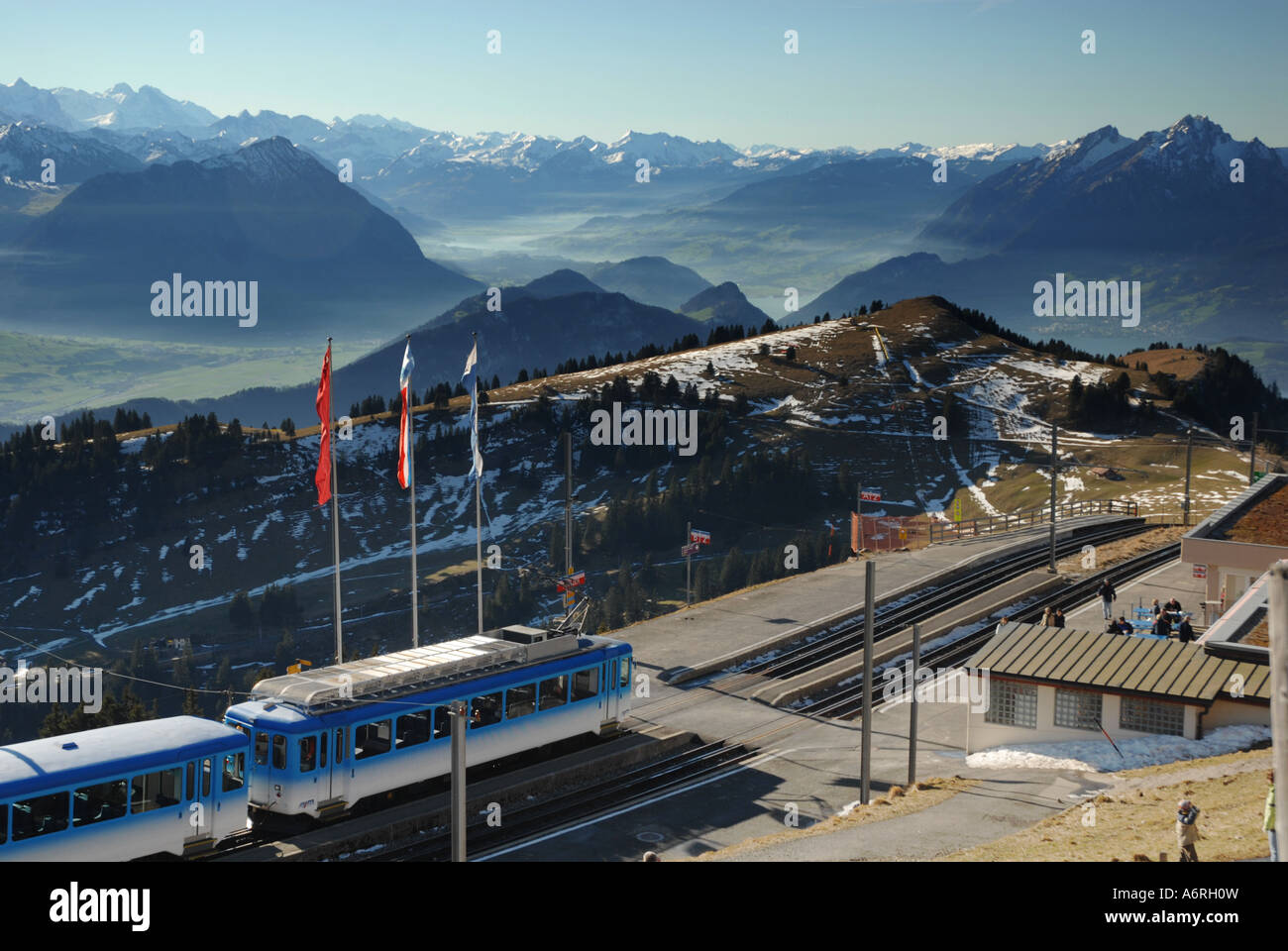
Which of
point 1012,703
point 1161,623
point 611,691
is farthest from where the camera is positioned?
point 1161,623

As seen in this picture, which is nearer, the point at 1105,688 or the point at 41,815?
the point at 41,815

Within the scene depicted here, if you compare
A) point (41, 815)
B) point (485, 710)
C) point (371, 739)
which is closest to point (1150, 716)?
point (485, 710)

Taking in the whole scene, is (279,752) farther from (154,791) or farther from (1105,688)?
(1105,688)

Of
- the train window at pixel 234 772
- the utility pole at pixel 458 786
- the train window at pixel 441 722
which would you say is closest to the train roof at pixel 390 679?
the train window at pixel 441 722

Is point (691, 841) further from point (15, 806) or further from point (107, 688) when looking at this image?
point (107, 688)

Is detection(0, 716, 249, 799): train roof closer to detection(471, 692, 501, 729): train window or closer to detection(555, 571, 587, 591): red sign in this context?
detection(471, 692, 501, 729): train window

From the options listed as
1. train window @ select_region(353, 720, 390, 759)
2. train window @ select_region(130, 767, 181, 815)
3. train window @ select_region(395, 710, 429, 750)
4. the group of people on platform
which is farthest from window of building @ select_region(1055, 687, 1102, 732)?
train window @ select_region(130, 767, 181, 815)

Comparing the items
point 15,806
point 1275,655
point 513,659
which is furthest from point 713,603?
point 1275,655
